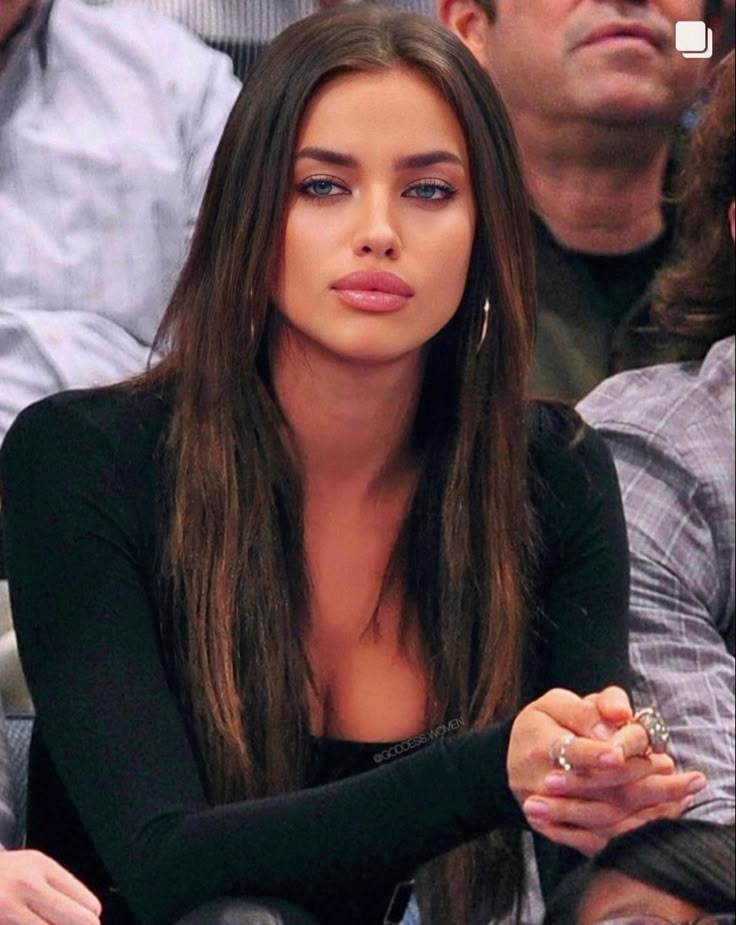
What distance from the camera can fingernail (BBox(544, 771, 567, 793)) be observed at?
2.02 ft

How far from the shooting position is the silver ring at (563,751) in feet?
2.01

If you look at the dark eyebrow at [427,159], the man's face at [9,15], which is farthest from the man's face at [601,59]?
the man's face at [9,15]

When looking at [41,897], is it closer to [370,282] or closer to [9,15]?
[370,282]

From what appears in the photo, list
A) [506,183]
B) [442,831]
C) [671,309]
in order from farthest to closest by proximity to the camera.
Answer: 1. [671,309]
2. [506,183]
3. [442,831]

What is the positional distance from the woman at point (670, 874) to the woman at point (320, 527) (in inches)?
0.8

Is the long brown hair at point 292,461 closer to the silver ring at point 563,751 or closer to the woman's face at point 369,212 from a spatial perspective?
the woman's face at point 369,212

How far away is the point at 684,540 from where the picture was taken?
0.83 metres

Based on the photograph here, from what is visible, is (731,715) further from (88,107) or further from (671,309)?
(88,107)

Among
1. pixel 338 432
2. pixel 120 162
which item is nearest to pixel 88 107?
pixel 120 162

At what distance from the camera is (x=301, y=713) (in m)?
0.74

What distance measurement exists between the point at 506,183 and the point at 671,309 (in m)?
0.14

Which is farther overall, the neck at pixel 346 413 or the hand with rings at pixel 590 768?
the neck at pixel 346 413

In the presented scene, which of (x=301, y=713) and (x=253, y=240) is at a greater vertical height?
(x=253, y=240)

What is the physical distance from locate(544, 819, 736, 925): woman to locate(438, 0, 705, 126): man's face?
331mm
